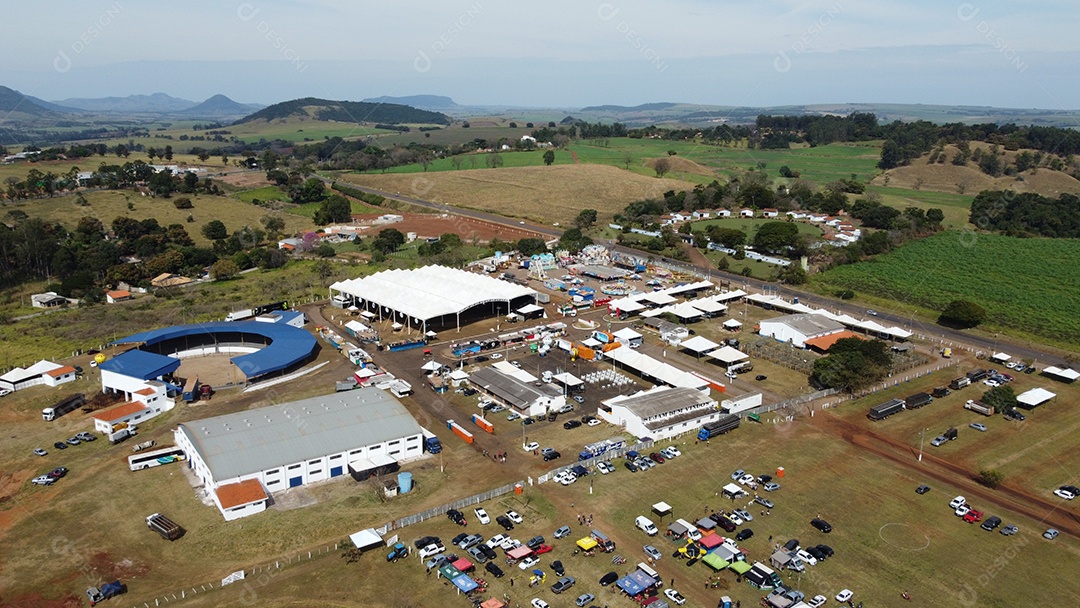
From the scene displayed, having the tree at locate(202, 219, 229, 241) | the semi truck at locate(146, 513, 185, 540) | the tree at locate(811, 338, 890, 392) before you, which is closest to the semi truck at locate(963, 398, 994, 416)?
the tree at locate(811, 338, 890, 392)

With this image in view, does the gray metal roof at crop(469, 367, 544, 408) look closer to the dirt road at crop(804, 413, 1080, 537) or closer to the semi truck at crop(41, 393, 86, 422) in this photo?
the dirt road at crop(804, 413, 1080, 537)

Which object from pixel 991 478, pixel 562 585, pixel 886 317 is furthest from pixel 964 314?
pixel 562 585

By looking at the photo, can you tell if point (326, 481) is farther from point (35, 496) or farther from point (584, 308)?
point (584, 308)

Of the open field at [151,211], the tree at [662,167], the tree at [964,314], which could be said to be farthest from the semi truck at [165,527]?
the tree at [662,167]

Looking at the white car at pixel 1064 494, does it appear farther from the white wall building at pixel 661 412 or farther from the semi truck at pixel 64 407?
the semi truck at pixel 64 407

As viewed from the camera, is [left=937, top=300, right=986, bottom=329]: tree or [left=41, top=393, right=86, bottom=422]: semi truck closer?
[left=41, top=393, right=86, bottom=422]: semi truck

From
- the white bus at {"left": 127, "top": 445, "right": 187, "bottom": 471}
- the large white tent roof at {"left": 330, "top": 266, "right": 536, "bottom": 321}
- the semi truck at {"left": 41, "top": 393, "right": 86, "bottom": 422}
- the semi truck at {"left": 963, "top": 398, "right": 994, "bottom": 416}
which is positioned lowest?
the semi truck at {"left": 41, "top": 393, "right": 86, "bottom": 422}
